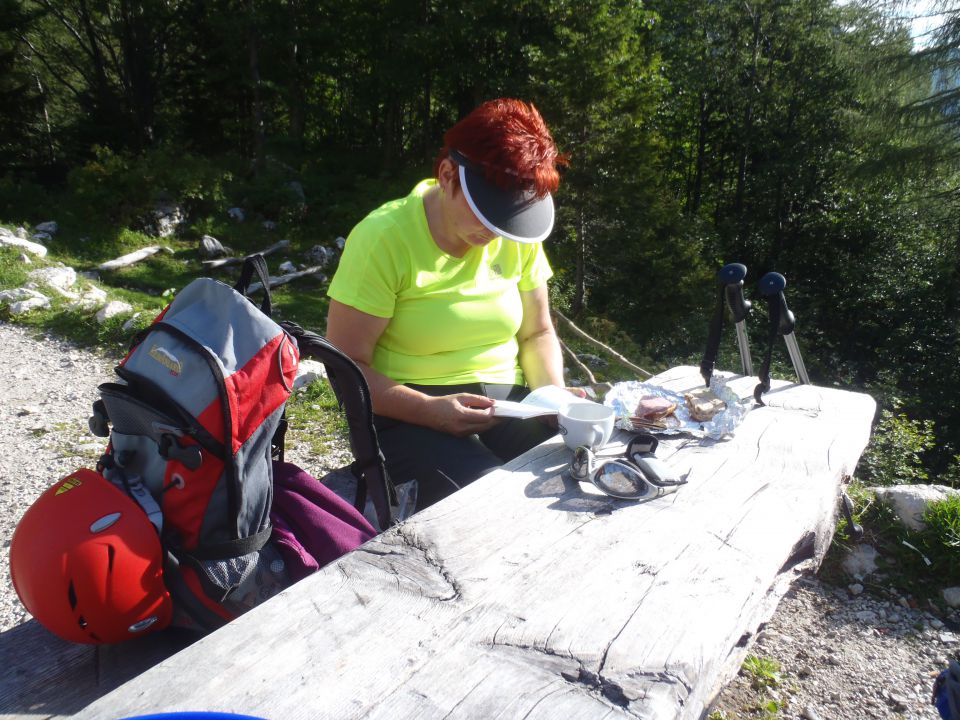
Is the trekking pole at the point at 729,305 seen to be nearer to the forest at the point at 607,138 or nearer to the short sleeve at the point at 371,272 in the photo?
the short sleeve at the point at 371,272

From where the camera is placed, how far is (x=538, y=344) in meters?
2.41

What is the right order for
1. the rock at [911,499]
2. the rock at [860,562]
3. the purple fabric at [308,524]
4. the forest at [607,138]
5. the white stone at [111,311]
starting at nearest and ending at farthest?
1. the purple fabric at [308,524]
2. the rock at [860,562]
3. the rock at [911,499]
4. the white stone at [111,311]
5. the forest at [607,138]

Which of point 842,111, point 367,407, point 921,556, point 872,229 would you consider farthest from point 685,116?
point 367,407

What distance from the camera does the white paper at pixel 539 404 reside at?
5.91 feet

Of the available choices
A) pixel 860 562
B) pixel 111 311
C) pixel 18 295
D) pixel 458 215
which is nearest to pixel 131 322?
pixel 111 311

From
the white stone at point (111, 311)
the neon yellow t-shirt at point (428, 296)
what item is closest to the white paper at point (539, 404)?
the neon yellow t-shirt at point (428, 296)

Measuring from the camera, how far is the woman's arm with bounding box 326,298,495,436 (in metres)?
1.93

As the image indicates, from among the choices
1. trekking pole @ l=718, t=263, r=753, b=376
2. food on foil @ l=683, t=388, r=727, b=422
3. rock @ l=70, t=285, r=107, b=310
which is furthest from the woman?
rock @ l=70, t=285, r=107, b=310

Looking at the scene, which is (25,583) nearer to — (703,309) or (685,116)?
(703,309)

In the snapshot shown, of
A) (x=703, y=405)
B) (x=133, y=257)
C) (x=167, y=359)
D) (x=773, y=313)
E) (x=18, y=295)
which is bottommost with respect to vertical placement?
(x=133, y=257)

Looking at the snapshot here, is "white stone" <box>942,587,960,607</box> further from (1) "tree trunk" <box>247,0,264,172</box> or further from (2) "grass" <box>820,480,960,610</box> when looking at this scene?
(1) "tree trunk" <box>247,0,264,172</box>

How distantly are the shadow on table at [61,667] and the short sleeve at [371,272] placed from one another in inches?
38.1

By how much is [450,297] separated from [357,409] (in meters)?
0.57

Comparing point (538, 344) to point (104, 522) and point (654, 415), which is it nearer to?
point (654, 415)
